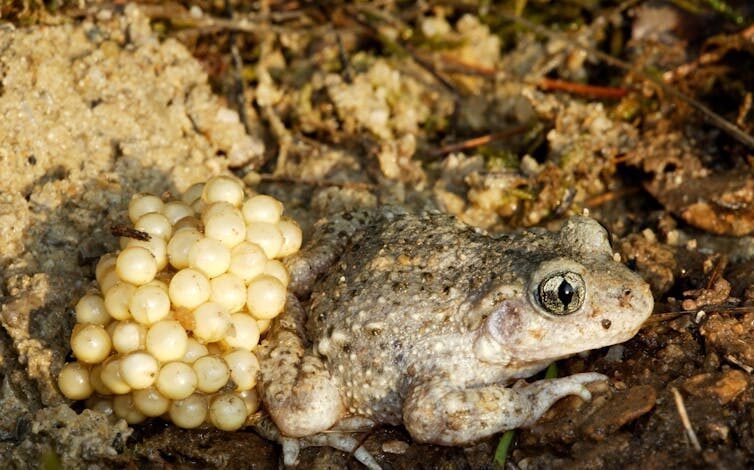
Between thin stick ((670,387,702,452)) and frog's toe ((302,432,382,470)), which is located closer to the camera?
thin stick ((670,387,702,452))

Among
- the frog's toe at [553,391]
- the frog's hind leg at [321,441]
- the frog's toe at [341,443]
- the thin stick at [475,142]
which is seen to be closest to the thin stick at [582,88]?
the thin stick at [475,142]

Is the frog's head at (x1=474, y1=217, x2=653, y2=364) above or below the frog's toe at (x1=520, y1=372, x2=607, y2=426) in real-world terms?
above

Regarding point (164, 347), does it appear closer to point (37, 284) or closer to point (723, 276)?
point (37, 284)

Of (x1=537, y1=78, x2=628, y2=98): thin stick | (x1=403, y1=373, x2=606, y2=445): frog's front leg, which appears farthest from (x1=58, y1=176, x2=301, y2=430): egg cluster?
(x1=537, y1=78, x2=628, y2=98): thin stick

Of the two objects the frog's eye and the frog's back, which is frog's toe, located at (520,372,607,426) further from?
the frog's back

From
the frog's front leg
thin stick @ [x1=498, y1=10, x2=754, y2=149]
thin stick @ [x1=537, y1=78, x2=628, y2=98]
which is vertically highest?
thin stick @ [x1=498, y1=10, x2=754, y2=149]

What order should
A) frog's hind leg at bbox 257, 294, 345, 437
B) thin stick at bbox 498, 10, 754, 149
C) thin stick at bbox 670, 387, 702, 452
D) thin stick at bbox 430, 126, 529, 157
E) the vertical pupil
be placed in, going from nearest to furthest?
thin stick at bbox 670, 387, 702, 452 → the vertical pupil → frog's hind leg at bbox 257, 294, 345, 437 → thin stick at bbox 498, 10, 754, 149 → thin stick at bbox 430, 126, 529, 157
